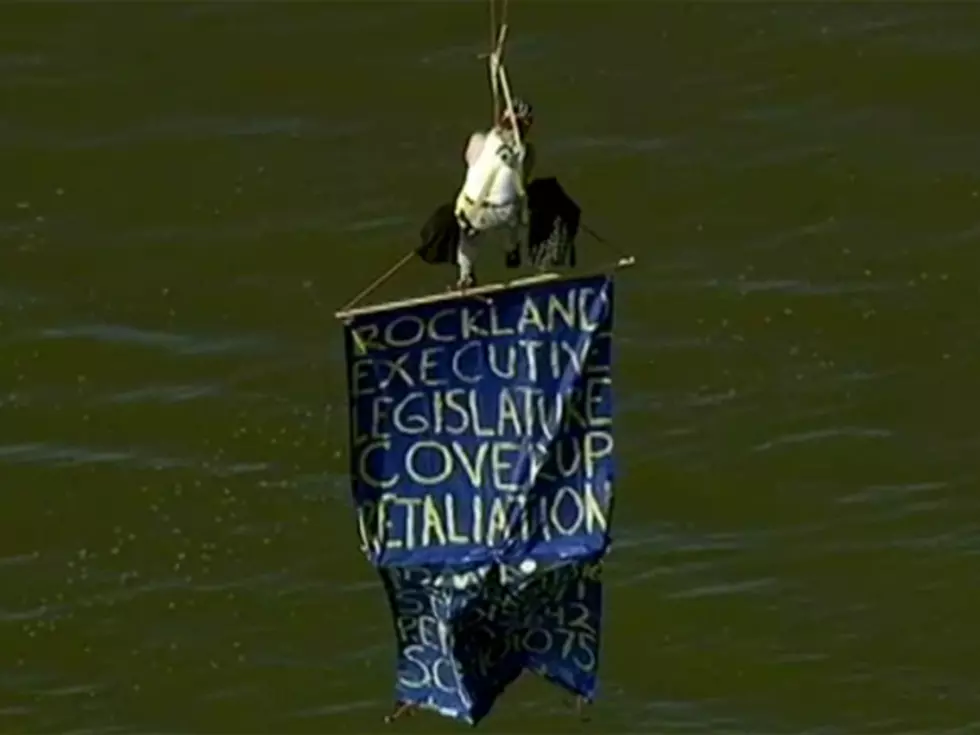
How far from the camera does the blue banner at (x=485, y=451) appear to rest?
18.5m

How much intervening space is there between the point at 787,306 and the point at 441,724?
4.59 m

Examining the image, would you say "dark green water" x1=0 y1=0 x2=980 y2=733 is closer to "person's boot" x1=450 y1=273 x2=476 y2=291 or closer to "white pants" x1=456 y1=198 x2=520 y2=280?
"person's boot" x1=450 y1=273 x2=476 y2=291

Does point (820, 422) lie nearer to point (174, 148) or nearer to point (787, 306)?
point (787, 306)

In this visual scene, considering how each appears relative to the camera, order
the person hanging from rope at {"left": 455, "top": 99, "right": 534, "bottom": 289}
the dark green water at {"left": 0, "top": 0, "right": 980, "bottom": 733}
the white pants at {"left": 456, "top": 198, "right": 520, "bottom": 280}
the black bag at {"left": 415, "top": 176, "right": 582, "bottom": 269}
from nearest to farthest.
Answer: the person hanging from rope at {"left": 455, "top": 99, "right": 534, "bottom": 289}
the white pants at {"left": 456, "top": 198, "right": 520, "bottom": 280}
the black bag at {"left": 415, "top": 176, "right": 582, "bottom": 269}
the dark green water at {"left": 0, "top": 0, "right": 980, "bottom": 733}

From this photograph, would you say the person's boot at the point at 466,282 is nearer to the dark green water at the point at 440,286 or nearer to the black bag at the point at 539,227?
the black bag at the point at 539,227

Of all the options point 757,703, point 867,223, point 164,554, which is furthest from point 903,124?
point 164,554

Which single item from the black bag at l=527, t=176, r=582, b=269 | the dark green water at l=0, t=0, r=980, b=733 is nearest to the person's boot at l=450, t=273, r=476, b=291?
Answer: the black bag at l=527, t=176, r=582, b=269

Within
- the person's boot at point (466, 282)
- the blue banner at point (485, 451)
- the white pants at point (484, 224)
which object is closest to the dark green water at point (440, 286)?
the blue banner at point (485, 451)

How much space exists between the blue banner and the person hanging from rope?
796 millimetres

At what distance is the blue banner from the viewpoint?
1853 centimetres

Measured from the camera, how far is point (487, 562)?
18875 millimetres

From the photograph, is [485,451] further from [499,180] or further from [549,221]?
[499,180]

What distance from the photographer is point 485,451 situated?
61.8 ft

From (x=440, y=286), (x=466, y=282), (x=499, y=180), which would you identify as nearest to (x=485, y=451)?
(x=466, y=282)
